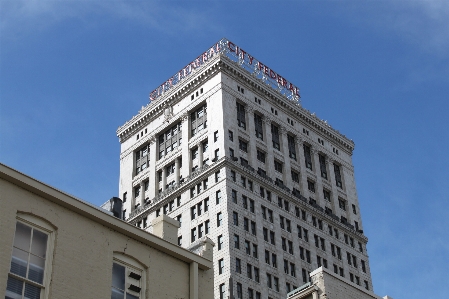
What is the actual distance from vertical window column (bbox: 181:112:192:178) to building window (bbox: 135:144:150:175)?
9939mm

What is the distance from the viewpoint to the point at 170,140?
129m

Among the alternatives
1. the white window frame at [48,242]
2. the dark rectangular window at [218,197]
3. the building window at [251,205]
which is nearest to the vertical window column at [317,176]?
the building window at [251,205]

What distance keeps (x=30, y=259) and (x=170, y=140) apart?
3977 inches

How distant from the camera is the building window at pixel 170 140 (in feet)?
417

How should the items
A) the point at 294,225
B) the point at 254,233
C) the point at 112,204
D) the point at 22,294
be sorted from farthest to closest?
the point at 294,225
the point at 254,233
the point at 112,204
the point at 22,294

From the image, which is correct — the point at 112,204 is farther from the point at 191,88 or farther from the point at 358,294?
the point at 191,88

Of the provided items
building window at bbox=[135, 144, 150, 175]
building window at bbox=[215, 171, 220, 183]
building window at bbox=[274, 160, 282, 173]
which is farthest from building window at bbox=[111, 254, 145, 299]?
building window at bbox=[135, 144, 150, 175]

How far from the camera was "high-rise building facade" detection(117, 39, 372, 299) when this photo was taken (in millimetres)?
109812

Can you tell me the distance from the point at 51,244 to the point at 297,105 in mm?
107066

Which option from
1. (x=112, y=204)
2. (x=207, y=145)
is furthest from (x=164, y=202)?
(x=112, y=204)

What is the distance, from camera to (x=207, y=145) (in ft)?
393

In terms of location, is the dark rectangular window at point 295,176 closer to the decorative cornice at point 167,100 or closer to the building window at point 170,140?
the building window at point 170,140

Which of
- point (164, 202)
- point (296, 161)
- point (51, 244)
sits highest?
point (296, 161)

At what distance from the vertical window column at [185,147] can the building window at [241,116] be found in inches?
323
